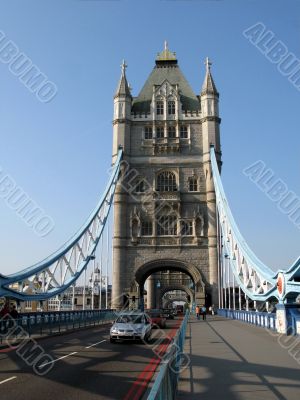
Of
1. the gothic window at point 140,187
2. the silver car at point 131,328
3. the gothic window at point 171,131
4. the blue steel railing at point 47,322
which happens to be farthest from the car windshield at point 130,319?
the gothic window at point 171,131

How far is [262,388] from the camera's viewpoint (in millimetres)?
8758

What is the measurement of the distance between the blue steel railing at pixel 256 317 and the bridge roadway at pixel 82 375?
1083cm

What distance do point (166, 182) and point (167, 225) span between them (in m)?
5.11

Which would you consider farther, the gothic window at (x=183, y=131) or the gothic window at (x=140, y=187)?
the gothic window at (x=183, y=131)

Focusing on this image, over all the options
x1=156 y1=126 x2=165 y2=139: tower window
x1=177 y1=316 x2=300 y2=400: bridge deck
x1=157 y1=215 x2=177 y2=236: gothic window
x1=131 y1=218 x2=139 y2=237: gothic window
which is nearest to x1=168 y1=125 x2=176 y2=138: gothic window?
x1=156 y1=126 x2=165 y2=139: tower window

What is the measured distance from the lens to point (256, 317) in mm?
29125

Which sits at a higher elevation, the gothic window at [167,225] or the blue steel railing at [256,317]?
the gothic window at [167,225]

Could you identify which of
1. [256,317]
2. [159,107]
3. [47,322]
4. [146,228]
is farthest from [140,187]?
[47,322]

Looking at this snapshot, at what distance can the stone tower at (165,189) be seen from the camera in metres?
49.3

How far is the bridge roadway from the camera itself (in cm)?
870

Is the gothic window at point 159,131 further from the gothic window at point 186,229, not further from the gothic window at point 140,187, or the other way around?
the gothic window at point 186,229

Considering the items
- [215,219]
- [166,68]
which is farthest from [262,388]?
[166,68]

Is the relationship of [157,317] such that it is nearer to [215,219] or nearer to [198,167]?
[215,219]

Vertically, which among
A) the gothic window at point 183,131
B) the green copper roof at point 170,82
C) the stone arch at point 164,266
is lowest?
the stone arch at point 164,266
